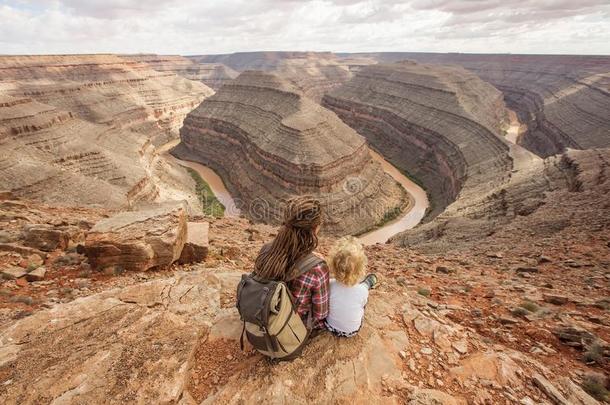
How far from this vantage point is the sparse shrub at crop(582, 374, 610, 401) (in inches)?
182

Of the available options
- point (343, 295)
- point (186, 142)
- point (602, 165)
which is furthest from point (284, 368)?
point (186, 142)

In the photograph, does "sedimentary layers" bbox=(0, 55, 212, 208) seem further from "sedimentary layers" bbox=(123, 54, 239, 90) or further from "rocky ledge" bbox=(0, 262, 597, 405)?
"sedimentary layers" bbox=(123, 54, 239, 90)

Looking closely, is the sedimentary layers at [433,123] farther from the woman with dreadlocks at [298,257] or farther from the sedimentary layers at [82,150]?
the sedimentary layers at [82,150]

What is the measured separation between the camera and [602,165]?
69.8 ft

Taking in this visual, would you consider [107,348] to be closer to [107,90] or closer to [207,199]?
[207,199]

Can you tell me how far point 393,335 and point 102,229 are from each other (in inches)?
309

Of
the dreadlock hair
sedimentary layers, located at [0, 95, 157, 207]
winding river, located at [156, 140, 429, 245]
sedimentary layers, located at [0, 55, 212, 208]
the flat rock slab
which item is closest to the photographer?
the flat rock slab

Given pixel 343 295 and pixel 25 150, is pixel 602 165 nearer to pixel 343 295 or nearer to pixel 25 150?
pixel 343 295

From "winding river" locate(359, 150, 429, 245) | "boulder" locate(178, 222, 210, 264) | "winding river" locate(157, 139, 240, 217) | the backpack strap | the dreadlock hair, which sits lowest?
"winding river" locate(359, 150, 429, 245)

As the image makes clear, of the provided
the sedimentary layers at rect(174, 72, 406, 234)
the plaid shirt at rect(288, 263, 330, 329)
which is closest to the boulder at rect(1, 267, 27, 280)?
the plaid shirt at rect(288, 263, 330, 329)

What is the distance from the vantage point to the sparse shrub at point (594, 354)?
214 inches

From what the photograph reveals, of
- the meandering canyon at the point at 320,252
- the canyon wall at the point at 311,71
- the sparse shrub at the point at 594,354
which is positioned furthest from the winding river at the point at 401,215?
the canyon wall at the point at 311,71

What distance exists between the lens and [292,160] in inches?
1478

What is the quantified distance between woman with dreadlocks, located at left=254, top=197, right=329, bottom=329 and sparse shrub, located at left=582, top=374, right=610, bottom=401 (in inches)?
155
